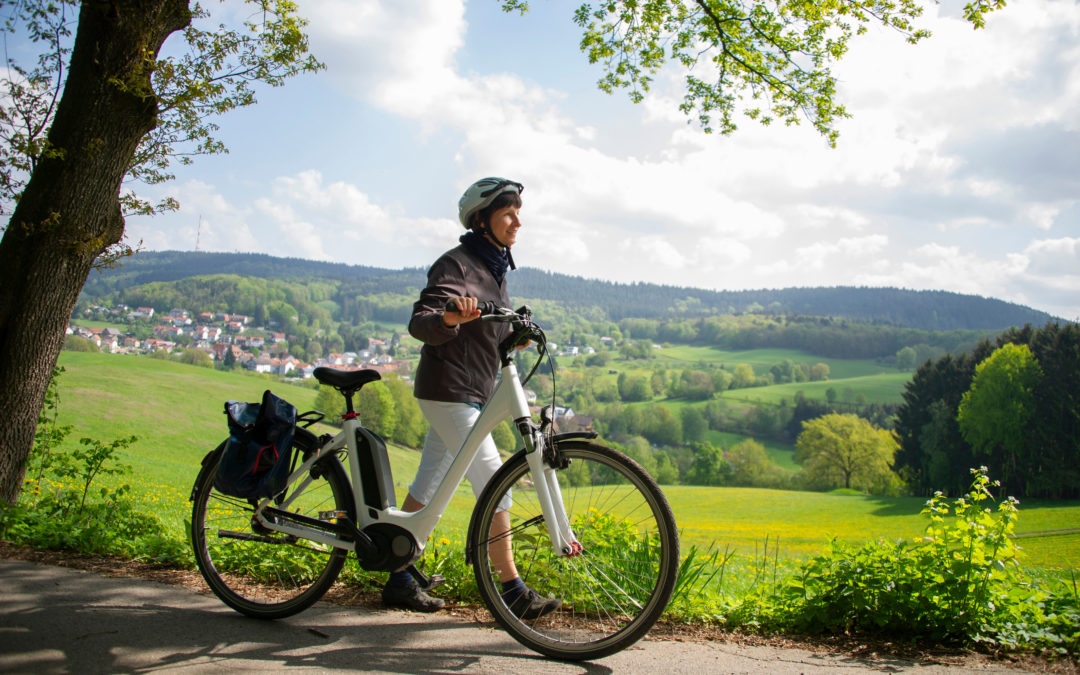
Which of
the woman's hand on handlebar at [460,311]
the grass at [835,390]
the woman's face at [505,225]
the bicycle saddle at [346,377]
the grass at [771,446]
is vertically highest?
the woman's face at [505,225]

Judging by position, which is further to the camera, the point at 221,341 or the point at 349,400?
the point at 221,341

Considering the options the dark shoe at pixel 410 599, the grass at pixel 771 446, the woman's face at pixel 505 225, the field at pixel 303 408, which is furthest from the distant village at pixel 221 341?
the woman's face at pixel 505 225

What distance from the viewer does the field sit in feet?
108

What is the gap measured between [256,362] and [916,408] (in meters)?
77.0

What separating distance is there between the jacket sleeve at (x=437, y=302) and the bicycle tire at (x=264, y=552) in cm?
85

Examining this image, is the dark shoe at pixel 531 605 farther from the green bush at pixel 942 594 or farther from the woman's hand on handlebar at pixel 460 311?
the woman's hand on handlebar at pixel 460 311

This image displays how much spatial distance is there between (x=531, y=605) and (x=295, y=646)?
1.02 m

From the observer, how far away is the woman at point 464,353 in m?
3.26

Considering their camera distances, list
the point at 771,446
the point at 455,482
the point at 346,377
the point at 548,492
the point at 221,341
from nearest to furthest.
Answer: the point at 548,492, the point at 455,482, the point at 346,377, the point at 771,446, the point at 221,341

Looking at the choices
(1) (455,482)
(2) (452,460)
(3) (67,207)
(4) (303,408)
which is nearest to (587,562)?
(1) (455,482)

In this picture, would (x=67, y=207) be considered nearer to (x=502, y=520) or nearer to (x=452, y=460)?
(x=452, y=460)

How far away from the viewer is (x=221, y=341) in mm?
101250

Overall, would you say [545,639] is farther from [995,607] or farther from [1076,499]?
[1076,499]

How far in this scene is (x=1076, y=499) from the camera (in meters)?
43.6
